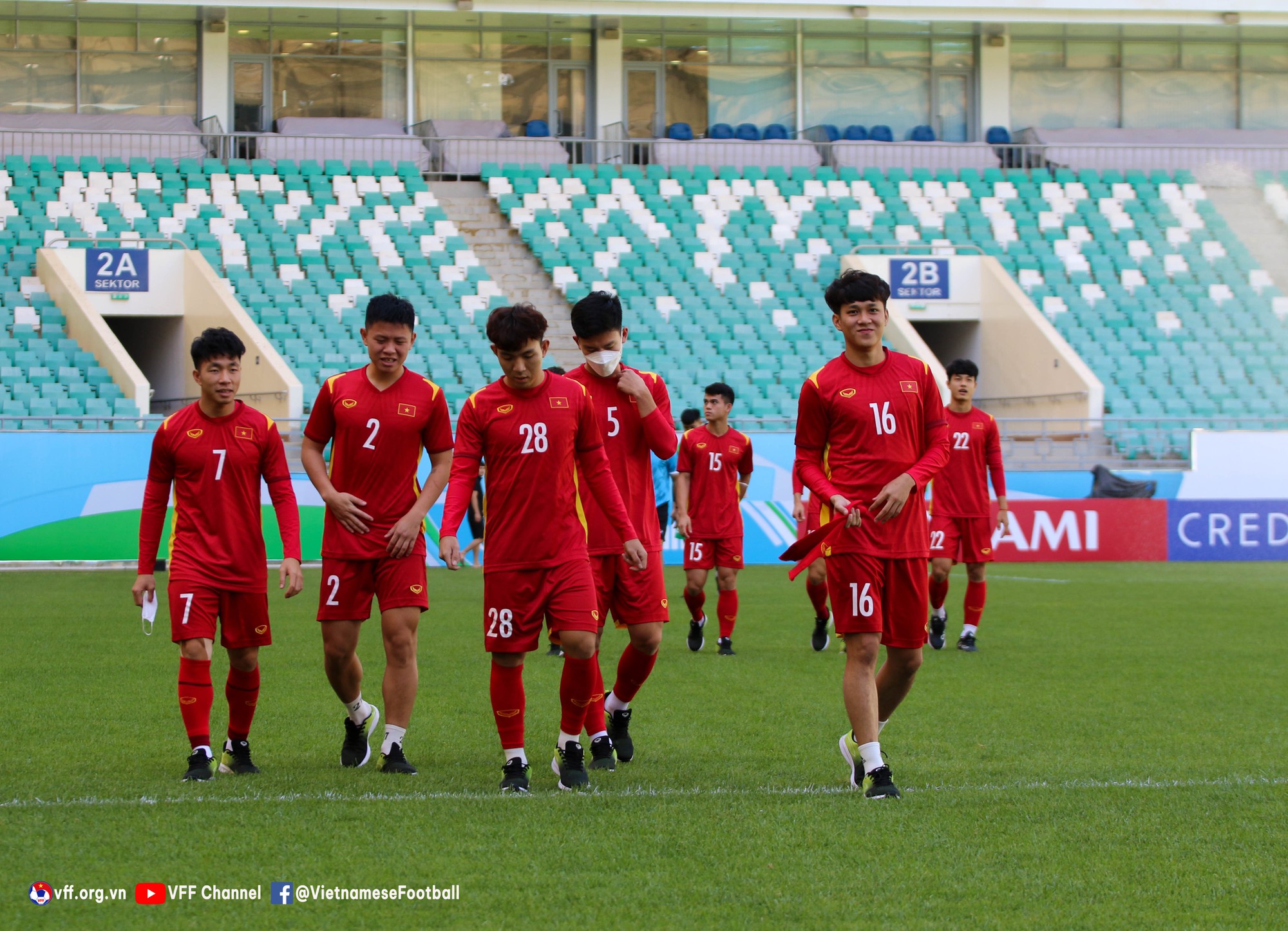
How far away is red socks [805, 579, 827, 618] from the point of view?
10.9 metres

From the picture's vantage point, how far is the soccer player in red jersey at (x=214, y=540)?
616cm

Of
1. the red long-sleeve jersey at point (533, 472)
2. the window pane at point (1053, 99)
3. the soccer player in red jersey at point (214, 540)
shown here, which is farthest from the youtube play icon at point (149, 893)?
the window pane at point (1053, 99)

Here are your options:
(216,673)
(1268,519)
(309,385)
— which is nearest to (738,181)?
(309,385)

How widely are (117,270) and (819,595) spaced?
17.6 m

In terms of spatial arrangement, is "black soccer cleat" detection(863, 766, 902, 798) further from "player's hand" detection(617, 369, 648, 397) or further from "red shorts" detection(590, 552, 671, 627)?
"player's hand" detection(617, 369, 648, 397)

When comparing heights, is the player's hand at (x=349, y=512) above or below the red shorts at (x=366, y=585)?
above

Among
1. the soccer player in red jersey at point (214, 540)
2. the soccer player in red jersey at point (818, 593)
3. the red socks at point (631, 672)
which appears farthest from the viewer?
the soccer player in red jersey at point (818, 593)

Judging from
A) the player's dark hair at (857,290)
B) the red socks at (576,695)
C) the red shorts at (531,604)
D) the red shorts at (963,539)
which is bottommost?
the red socks at (576,695)

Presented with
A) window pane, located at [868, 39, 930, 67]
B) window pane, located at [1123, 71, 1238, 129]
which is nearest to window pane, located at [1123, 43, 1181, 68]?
window pane, located at [1123, 71, 1238, 129]

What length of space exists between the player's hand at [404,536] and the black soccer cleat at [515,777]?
0.99 metres

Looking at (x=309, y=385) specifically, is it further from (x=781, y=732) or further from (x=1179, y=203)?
(x=1179, y=203)

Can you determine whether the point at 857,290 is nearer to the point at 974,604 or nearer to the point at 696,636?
the point at 696,636

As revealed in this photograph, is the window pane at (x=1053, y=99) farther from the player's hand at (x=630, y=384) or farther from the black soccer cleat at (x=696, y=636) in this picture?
the player's hand at (x=630, y=384)

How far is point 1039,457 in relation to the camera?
2133cm
